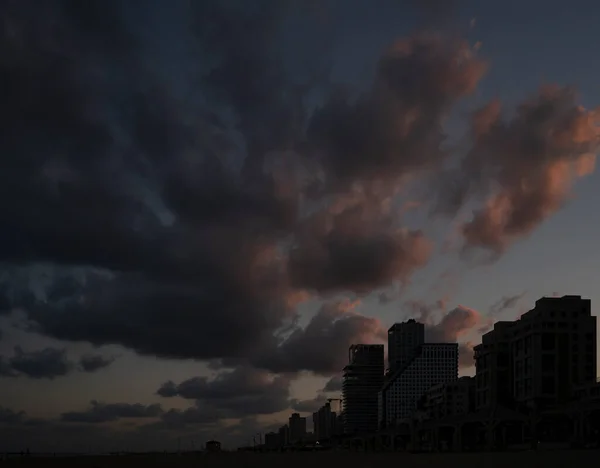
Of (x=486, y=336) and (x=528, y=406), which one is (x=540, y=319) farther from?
(x=486, y=336)

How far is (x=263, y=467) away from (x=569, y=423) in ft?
228

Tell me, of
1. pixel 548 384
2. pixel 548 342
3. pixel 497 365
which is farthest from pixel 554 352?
pixel 497 365

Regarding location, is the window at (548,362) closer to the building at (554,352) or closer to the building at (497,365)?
the building at (554,352)

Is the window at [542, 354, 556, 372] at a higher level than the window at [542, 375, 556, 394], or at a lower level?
higher

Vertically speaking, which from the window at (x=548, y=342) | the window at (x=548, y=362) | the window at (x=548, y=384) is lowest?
the window at (x=548, y=384)

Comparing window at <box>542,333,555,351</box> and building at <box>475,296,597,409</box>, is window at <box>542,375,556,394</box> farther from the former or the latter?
window at <box>542,333,555,351</box>

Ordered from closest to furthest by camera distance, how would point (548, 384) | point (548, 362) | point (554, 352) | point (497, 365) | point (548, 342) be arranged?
point (548, 384) < point (554, 352) < point (548, 362) < point (548, 342) < point (497, 365)

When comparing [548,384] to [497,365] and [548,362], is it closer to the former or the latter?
[548,362]

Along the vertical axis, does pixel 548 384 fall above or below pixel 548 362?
below

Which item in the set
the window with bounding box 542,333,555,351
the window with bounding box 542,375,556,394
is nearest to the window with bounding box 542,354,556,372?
the window with bounding box 542,333,555,351

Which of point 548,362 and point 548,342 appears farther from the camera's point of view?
point 548,342

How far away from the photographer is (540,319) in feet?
520

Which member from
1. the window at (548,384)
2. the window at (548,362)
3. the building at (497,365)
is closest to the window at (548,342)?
the window at (548,362)

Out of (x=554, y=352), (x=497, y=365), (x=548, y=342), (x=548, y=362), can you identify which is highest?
(x=548, y=342)
